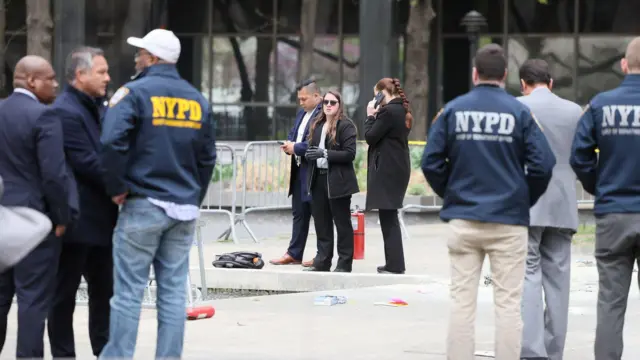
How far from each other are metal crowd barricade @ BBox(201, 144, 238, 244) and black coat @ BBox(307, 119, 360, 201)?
3.69 m

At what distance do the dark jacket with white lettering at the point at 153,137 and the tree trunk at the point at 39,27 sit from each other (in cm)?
2121

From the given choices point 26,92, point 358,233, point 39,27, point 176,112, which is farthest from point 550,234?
point 39,27

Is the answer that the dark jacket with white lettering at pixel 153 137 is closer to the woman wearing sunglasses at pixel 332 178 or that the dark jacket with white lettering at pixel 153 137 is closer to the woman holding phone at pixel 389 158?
the woman holding phone at pixel 389 158

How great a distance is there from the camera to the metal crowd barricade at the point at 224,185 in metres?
17.1

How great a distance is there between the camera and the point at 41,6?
2866cm

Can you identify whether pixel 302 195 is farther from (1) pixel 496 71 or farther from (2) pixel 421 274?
(1) pixel 496 71

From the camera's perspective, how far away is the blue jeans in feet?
25.2

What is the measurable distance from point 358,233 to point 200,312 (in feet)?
13.8

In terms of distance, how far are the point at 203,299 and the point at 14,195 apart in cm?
449

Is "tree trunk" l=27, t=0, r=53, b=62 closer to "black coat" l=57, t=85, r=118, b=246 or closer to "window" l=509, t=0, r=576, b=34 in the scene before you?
"window" l=509, t=0, r=576, b=34

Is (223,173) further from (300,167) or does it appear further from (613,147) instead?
(613,147)

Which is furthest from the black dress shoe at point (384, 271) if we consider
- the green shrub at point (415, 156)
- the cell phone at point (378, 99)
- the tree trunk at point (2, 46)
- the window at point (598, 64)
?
the window at point (598, 64)

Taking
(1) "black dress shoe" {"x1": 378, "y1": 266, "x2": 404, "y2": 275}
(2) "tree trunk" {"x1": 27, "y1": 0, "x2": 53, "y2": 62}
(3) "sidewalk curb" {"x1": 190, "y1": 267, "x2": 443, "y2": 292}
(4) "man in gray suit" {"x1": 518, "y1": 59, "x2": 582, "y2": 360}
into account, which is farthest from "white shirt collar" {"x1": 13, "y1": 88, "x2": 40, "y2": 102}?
(2) "tree trunk" {"x1": 27, "y1": 0, "x2": 53, "y2": 62}

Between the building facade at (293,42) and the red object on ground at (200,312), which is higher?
the building facade at (293,42)
